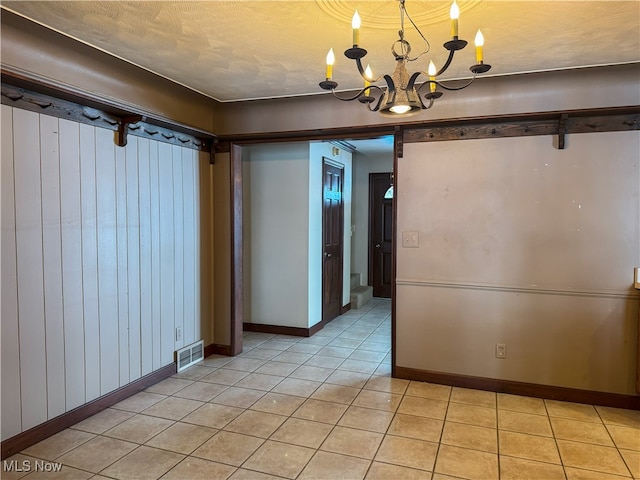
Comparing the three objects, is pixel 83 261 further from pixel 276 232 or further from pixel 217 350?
pixel 276 232

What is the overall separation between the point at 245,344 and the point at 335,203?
2276mm

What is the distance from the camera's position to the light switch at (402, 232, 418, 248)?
364 cm

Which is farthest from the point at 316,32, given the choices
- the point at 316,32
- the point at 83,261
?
the point at 83,261

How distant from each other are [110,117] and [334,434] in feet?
8.84

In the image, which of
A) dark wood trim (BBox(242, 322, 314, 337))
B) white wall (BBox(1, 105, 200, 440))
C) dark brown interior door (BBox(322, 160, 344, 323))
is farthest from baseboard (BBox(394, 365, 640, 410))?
white wall (BBox(1, 105, 200, 440))

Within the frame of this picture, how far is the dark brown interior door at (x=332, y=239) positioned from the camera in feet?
17.9

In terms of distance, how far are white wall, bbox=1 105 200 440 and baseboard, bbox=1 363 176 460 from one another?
4cm

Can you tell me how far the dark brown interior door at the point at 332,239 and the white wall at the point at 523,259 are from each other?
1.86 meters

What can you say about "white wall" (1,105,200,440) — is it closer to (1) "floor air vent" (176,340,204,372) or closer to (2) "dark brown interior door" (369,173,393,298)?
(1) "floor air vent" (176,340,204,372)

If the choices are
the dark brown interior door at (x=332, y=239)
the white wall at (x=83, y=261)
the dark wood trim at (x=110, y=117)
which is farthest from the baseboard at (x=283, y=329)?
the dark wood trim at (x=110, y=117)

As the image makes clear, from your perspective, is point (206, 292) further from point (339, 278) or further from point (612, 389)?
point (612, 389)

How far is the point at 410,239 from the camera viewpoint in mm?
3658

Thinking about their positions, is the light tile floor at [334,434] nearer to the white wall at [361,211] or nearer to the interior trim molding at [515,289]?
the interior trim molding at [515,289]

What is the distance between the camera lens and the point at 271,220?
5.08 metres
